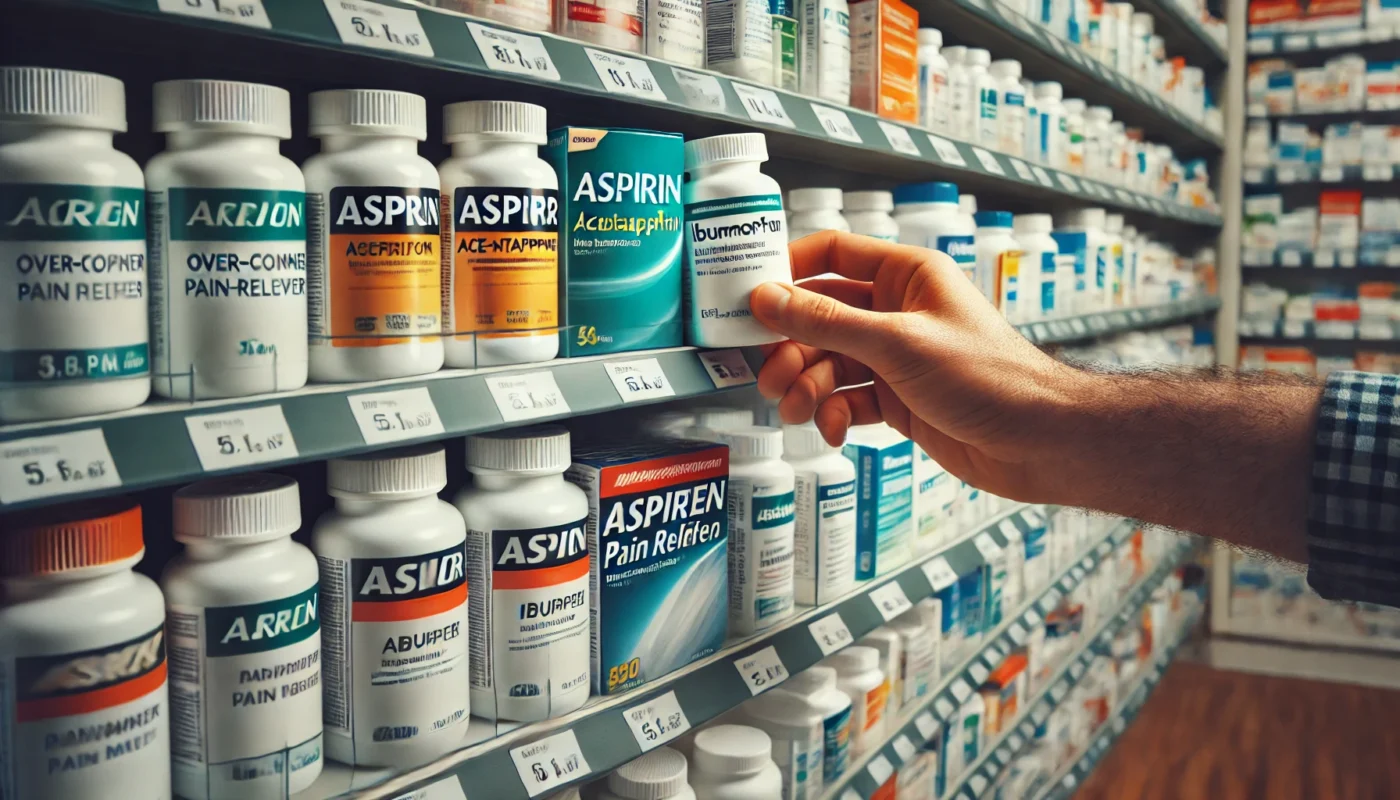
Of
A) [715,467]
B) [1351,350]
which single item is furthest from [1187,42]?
[715,467]

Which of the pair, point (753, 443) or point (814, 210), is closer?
point (753, 443)

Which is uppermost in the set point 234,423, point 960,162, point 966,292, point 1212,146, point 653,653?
point 1212,146

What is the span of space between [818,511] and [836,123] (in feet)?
1.96

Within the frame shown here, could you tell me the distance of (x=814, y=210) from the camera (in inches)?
69.9

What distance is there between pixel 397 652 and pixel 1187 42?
4516 millimetres

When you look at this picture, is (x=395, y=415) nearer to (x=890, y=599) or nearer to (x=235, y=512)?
(x=235, y=512)

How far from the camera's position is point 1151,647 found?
13.9 feet

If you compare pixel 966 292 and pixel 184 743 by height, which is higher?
pixel 966 292

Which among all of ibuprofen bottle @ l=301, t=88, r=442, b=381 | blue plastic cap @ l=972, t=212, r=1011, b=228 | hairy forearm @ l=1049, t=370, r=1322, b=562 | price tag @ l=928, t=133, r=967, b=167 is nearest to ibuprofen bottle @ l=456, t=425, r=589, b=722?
ibuprofen bottle @ l=301, t=88, r=442, b=381

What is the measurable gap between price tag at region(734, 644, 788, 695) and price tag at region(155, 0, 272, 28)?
99 cm

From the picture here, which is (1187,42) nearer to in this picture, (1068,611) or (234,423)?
(1068,611)

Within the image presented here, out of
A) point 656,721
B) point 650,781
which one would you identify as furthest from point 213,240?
point 650,781

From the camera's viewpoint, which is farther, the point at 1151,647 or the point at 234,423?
the point at 1151,647

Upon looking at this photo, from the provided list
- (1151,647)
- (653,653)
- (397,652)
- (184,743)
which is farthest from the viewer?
(1151,647)
